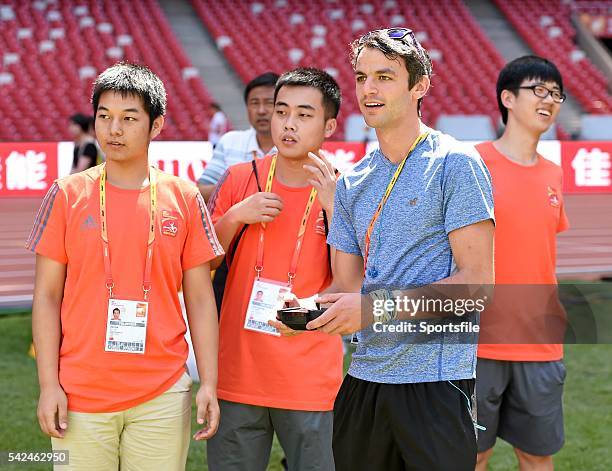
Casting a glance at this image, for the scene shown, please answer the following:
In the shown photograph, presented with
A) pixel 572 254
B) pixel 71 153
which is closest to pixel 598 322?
pixel 572 254

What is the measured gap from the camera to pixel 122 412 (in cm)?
260

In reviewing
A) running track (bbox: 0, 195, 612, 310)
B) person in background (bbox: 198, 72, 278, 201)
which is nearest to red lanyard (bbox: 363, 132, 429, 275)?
person in background (bbox: 198, 72, 278, 201)

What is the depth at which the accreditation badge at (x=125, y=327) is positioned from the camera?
258 centimetres

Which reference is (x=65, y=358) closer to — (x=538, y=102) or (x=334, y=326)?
(x=334, y=326)

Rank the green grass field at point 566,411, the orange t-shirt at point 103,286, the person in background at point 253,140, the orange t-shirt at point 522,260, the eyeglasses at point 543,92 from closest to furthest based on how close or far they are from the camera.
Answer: the orange t-shirt at point 103,286, the orange t-shirt at point 522,260, the eyeglasses at point 543,92, the person in background at point 253,140, the green grass field at point 566,411

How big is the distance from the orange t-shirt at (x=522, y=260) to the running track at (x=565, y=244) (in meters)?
2.41

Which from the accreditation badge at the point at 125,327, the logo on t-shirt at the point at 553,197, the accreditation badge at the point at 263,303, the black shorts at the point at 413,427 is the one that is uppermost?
the logo on t-shirt at the point at 553,197

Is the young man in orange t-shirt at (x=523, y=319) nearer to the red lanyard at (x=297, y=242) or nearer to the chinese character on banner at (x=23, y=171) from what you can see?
the red lanyard at (x=297, y=242)

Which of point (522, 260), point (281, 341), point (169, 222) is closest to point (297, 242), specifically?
point (281, 341)

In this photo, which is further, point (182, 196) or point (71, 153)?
point (71, 153)

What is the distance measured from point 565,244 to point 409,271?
4630mm

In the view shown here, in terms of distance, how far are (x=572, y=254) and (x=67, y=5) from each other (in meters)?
14.7

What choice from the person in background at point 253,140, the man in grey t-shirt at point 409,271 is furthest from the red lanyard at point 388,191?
the person in background at point 253,140

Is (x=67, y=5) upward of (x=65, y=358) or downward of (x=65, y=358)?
upward
